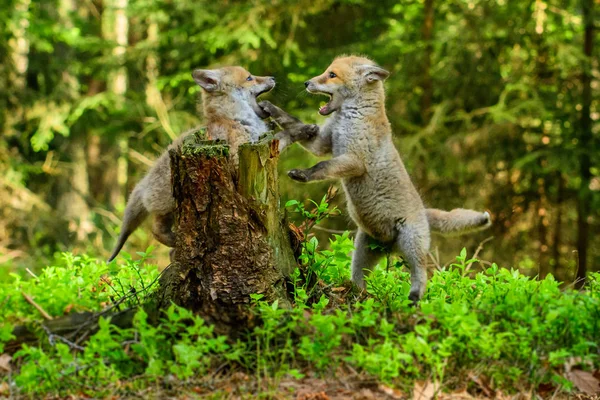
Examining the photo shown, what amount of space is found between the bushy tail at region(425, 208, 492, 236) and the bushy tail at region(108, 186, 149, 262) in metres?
2.62

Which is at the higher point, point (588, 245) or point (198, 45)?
point (198, 45)

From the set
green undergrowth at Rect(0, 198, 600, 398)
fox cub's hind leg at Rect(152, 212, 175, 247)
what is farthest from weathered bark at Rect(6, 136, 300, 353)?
fox cub's hind leg at Rect(152, 212, 175, 247)

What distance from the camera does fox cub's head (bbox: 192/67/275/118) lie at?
6.79m

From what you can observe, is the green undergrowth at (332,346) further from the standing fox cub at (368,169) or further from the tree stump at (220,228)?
the standing fox cub at (368,169)

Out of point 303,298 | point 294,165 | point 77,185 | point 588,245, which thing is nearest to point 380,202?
point 303,298

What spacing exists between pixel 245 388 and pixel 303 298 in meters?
0.88

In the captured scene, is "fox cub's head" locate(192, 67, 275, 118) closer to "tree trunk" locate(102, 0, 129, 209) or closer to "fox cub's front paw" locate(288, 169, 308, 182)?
"fox cub's front paw" locate(288, 169, 308, 182)

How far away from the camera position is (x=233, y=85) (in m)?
6.84

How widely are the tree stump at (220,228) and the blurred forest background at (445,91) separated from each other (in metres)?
6.28

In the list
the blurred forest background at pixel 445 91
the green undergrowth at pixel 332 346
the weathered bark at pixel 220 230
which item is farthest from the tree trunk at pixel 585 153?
the weathered bark at pixel 220 230

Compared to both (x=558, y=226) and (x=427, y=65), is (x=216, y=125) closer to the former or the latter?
(x=427, y=65)

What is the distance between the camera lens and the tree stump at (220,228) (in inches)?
197

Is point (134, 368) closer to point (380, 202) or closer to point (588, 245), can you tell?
point (380, 202)

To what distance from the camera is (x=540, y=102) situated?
12008 mm
